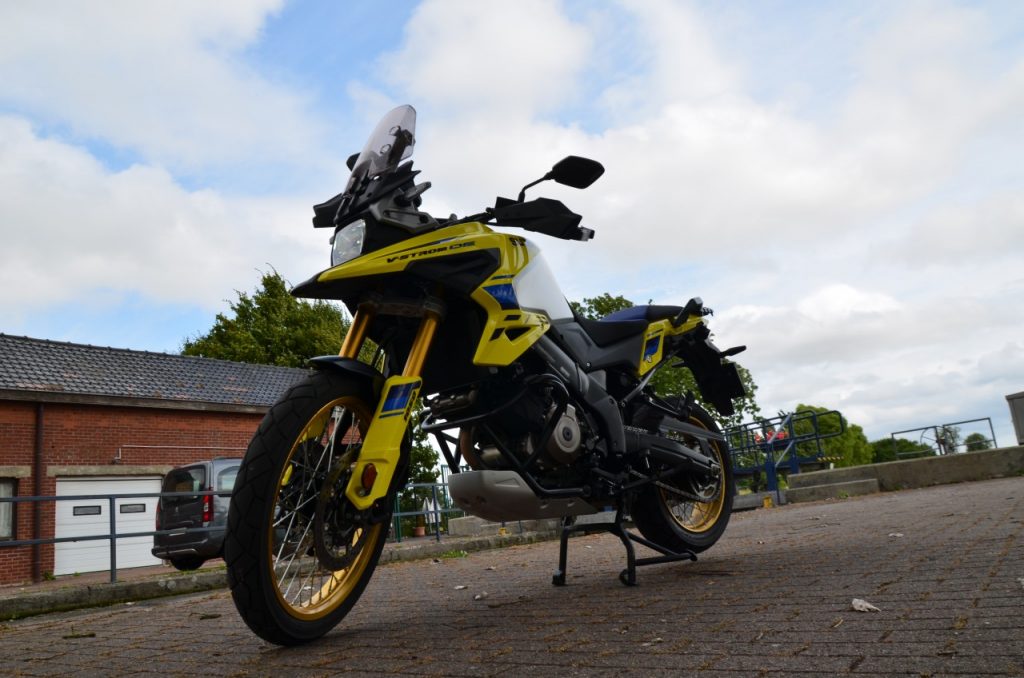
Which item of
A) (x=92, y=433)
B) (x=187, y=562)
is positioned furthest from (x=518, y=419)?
(x=92, y=433)

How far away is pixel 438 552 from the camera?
1052cm

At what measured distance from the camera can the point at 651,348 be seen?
199 inches

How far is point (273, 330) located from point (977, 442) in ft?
113

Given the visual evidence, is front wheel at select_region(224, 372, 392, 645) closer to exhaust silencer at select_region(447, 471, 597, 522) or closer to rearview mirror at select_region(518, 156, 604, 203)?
exhaust silencer at select_region(447, 471, 597, 522)

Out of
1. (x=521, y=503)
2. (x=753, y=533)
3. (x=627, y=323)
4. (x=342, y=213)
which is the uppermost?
(x=342, y=213)

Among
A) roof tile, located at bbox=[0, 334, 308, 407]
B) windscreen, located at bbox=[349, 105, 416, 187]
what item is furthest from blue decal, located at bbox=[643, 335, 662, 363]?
roof tile, located at bbox=[0, 334, 308, 407]

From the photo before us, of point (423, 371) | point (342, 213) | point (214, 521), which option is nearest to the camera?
point (342, 213)

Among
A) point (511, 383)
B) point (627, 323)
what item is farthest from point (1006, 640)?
point (627, 323)

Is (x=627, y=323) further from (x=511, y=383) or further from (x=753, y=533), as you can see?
(x=753, y=533)

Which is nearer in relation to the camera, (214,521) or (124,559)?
(214,521)

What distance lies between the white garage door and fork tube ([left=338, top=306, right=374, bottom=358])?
1718cm

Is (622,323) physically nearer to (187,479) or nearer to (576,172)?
(576,172)

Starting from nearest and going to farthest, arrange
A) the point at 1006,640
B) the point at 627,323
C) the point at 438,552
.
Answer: the point at 1006,640 < the point at 627,323 < the point at 438,552

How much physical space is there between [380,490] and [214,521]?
38.8 ft
